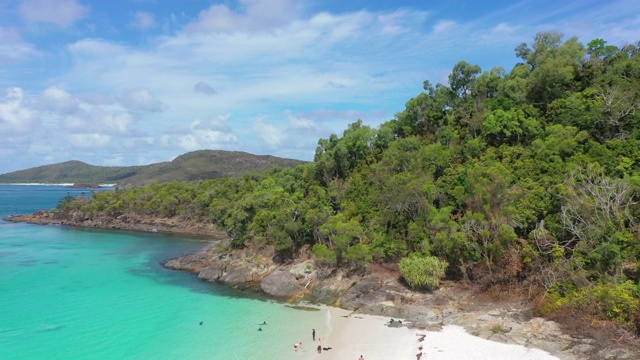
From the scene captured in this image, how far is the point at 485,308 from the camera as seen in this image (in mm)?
29891

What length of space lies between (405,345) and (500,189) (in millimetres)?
15120

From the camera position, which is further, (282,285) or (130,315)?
(282,285)

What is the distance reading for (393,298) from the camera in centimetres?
3300

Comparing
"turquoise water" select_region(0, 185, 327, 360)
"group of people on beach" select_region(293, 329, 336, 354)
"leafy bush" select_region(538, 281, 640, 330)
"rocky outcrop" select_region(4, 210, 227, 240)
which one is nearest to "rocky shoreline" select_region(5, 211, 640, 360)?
"leafy bush" select_region(538, 281, 640, 330)

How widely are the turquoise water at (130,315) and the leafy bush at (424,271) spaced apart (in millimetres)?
7708

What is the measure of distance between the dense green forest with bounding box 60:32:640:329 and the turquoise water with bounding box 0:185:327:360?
9.32 metres

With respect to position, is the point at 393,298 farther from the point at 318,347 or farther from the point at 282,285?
the point at 282,285

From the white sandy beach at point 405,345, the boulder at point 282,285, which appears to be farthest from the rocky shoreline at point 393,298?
the white sandy beach at point 405,345

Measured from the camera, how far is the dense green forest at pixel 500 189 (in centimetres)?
2727

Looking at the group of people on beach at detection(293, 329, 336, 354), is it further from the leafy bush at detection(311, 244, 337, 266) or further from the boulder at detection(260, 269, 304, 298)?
the leafy bush at detection(311, 244, 337, 266)

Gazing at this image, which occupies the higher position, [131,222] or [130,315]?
[131,222]

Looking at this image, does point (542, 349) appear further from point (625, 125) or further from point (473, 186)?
point (625, 125)

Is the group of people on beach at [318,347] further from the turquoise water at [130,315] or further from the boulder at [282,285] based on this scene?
the boulder at [282,285]

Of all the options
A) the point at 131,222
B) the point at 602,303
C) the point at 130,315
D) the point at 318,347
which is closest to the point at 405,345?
the point at 318,347
